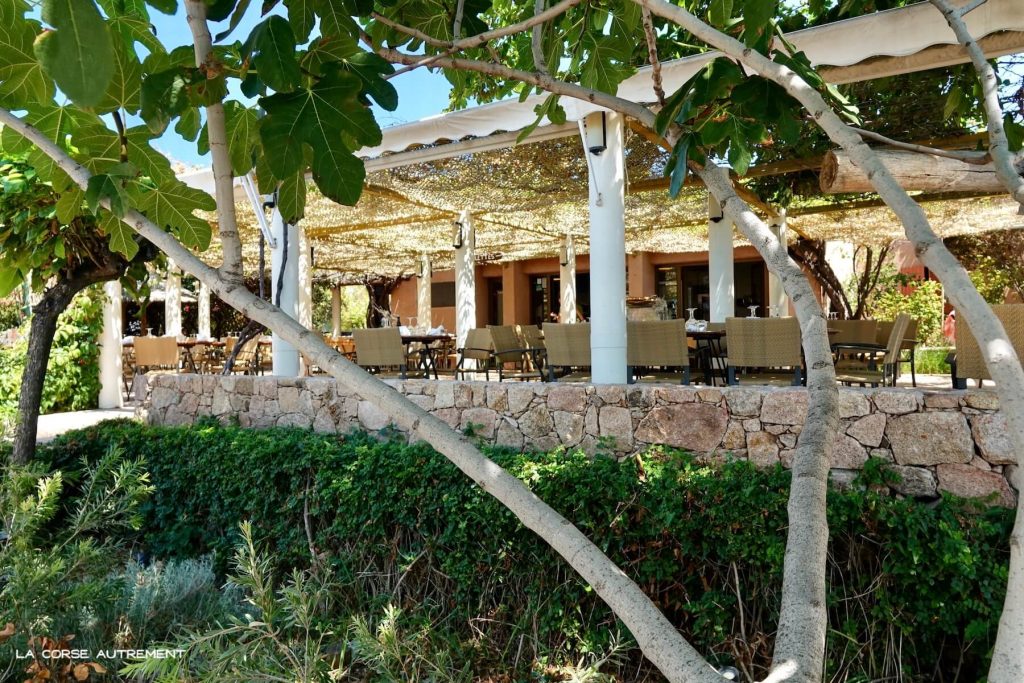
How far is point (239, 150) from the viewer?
1.83 meters

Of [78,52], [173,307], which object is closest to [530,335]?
[78,52]

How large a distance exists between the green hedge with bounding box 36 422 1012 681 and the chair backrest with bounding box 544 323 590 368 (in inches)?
56.7

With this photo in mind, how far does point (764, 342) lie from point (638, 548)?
205cm

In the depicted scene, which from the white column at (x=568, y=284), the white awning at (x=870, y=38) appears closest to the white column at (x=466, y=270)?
the white column at (x=568, y=284)

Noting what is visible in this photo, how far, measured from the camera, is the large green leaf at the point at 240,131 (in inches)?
70.6

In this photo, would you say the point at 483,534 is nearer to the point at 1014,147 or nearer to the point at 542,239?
the point at 1014,147

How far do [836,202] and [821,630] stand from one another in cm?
957

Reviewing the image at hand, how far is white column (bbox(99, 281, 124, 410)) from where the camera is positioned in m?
10.5

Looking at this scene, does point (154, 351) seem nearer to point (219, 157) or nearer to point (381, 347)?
point (381, 347)

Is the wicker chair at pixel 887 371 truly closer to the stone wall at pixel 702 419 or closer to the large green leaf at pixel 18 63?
the stone wall at pixel 702 419

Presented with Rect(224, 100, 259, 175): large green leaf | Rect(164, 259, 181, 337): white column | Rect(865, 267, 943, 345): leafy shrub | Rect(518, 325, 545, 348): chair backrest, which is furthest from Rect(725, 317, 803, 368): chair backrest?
Rect(164, 259, 181, 337): white column

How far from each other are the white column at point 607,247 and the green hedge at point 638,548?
112cm

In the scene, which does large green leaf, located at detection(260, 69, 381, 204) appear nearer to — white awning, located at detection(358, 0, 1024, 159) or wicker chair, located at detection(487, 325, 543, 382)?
white awning, located at detection(358, 0, 1024, 159)

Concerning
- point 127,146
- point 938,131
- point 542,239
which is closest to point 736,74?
point 127,146
